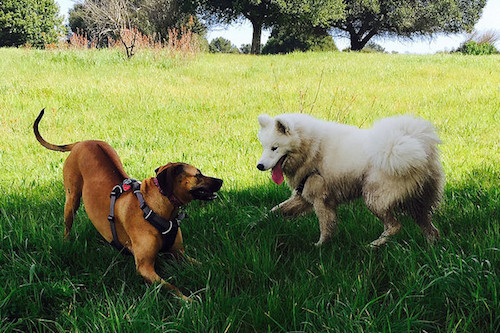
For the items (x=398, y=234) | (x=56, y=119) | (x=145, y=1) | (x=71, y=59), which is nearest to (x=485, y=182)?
(x=398, y=234)

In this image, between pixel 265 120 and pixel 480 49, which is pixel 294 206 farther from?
pixel 480 49

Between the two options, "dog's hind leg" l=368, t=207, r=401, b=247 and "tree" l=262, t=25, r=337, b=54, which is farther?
"tree" l=262, t=25, r=337, b=54

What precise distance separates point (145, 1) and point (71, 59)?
24085 millimetres

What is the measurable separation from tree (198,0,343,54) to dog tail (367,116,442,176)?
26.7m

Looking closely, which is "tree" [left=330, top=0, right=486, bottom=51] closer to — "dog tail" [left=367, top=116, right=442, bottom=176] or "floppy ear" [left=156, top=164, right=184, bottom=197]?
"dog tail" [left=367, top=116, right=442, bottom=176]

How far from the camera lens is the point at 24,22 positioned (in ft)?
130

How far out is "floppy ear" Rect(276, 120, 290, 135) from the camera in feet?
9.74

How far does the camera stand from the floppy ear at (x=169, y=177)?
2.34 m

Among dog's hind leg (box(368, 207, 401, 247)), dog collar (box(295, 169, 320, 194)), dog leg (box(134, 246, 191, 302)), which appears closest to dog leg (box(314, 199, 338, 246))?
dog collar (box(295, 169, 320, 194))

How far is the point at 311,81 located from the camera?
10.2 meters

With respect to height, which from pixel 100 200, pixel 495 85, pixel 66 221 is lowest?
pixel 66 221

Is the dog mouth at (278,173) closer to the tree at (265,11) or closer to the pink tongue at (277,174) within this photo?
the pink tongue at (277,174)

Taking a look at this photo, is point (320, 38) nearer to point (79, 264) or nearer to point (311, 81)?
point (311, 81)

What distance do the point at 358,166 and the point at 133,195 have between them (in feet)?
5.03
